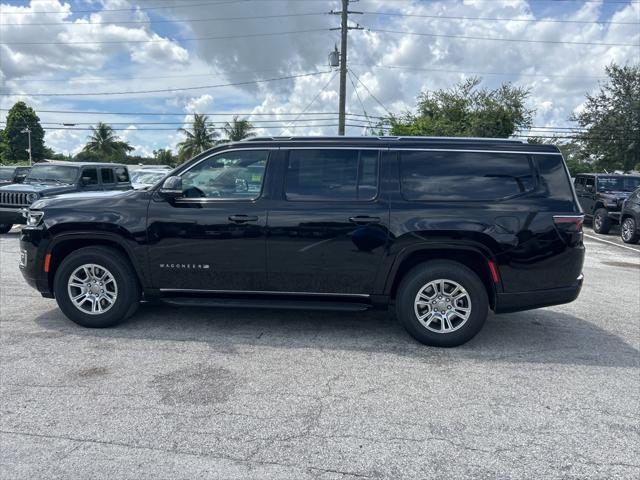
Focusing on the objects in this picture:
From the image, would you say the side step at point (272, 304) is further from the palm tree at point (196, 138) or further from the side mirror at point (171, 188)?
the palm tree at point (196, 138)

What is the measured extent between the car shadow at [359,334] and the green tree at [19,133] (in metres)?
70.2

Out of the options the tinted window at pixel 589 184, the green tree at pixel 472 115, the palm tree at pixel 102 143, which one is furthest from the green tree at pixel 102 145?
the tinted window at pixel 589 184

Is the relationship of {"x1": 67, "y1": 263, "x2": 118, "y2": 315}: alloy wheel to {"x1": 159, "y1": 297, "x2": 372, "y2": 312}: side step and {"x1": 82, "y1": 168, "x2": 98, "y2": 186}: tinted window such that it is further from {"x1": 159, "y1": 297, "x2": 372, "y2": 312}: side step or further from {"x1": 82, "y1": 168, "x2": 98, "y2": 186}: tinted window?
{"x1": 82, "y1": 168, "x2": 98, "y2": 186}: tinted window

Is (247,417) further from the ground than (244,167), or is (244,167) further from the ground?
(244,167)

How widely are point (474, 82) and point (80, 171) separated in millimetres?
30710

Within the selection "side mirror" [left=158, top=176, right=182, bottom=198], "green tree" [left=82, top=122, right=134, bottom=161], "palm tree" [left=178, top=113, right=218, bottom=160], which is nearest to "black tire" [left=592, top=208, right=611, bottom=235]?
"side mirror" [left=158, top=176, right=182, bottom=198]

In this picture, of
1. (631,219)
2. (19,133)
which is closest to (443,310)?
(631,219)

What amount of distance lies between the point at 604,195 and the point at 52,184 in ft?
52.9

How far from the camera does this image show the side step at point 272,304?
495cm

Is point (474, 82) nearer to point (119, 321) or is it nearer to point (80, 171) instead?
point (80, 171)

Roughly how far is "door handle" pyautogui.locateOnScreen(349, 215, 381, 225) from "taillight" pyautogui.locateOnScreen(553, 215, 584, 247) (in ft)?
5.39

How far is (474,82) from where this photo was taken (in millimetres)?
36312

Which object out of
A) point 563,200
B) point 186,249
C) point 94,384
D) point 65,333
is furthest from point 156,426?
point 563,200

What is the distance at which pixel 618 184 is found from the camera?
17328mm
